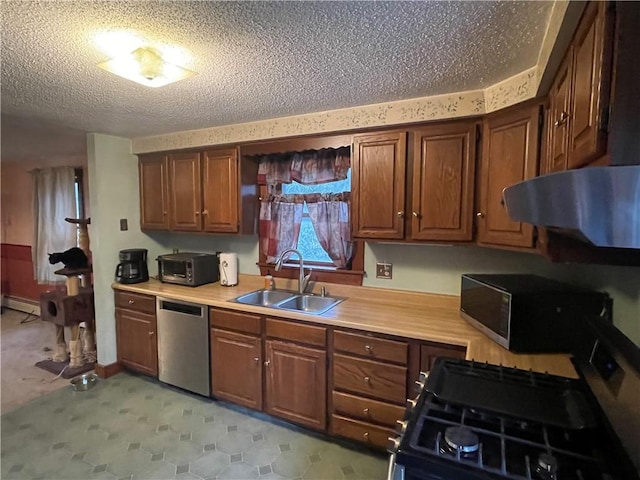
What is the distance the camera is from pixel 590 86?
0.95 metres

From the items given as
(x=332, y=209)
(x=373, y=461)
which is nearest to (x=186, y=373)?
(x=373, y=461)

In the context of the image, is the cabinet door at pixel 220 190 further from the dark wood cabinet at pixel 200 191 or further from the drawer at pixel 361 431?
the drawer at pixel 361 431

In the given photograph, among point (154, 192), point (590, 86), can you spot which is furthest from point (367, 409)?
point (154, 192)

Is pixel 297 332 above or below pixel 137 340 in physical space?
above

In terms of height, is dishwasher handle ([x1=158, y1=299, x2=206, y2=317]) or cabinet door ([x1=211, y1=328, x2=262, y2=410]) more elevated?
dishwasher handle ([x1=158, y1=299, x2=206, y2=317])

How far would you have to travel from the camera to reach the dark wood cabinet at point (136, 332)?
296cm

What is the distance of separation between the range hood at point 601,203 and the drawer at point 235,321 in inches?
80.4

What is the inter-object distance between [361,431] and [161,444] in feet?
4.20

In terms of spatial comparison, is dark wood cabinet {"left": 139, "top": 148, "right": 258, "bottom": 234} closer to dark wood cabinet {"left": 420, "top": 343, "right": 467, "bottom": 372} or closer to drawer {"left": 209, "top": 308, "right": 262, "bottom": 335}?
drawer {"left": 209, "top": 308, "right": 262, "bottom": 335}

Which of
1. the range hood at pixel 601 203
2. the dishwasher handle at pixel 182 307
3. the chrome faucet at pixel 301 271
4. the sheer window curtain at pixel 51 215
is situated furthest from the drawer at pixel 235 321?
the sheer window curtain at pixel 51 215

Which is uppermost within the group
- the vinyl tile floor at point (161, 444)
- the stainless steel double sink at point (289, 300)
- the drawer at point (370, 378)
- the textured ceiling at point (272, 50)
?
the textured ceiling at point (272, 50)

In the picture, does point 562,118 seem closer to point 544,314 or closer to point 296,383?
point 544,314

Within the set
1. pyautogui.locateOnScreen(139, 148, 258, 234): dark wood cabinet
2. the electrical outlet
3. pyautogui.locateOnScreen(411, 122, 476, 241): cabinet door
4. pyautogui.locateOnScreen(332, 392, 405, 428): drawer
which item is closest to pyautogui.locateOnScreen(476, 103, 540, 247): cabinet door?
pyautogui.locateOnScreen(411, 122, 476, 241): cabinet door

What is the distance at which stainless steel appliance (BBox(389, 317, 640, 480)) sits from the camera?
87 cm
